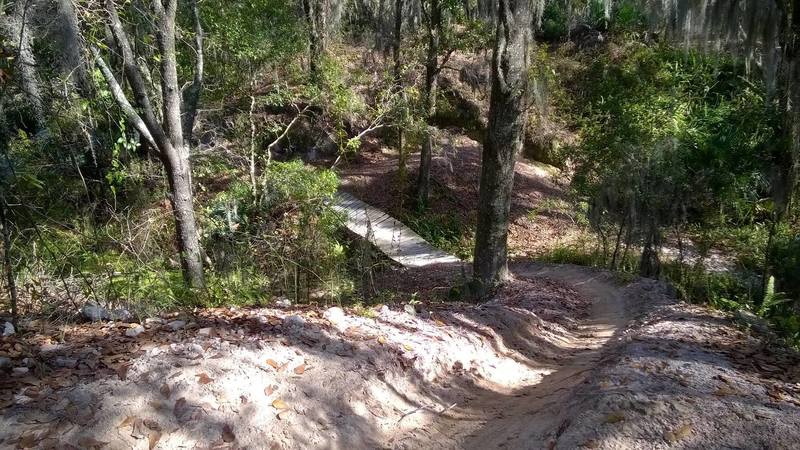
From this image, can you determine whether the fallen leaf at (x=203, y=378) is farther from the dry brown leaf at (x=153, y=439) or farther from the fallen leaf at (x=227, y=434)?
the dry brown leaf at (x=153, y=439)

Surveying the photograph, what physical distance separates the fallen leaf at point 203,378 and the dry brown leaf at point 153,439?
440 millimetres

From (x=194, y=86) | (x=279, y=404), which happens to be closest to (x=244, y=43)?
(x=194, y=86)

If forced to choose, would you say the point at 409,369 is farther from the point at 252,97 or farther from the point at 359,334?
the point at 252,97

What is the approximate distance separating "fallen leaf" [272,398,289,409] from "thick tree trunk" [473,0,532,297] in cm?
516

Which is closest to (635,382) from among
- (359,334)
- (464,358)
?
(464,358)

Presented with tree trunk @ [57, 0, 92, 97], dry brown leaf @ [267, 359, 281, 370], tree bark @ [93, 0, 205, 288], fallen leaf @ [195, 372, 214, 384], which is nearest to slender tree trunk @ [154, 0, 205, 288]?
tree bark @ [93, 0, 205, 288]

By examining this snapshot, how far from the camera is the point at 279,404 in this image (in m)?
3.61

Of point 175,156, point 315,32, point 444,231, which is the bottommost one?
point 444,231

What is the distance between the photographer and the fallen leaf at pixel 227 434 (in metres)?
3.27

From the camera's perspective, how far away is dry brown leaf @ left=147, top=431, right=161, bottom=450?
3043 mm

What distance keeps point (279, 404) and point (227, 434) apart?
1.34 feet

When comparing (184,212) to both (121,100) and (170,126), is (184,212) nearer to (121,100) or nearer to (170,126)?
(170,126)

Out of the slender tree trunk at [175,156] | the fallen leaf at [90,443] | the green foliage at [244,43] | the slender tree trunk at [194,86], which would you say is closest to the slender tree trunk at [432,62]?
the green foliage at [244,43]

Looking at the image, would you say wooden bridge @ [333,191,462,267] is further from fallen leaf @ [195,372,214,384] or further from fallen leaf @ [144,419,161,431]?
fallen leaf @ [144,419,161,431]
